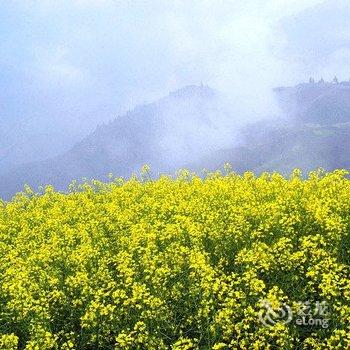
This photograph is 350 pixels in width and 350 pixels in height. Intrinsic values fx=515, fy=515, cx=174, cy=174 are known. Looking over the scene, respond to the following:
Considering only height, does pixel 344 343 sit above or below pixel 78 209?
below

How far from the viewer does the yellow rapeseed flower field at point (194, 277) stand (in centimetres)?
1050

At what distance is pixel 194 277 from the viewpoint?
12.0 meters

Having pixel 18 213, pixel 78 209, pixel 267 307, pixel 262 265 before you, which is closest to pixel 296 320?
pixel 267 307

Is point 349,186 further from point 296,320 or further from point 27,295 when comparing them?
point 27,295

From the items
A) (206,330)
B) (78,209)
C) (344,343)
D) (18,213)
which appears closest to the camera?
(344,343)

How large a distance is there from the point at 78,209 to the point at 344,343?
1323 centimetres

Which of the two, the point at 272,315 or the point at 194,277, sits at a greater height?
the point at 194,277

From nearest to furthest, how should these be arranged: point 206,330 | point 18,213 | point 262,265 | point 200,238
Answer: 1. point 206,330
2. point 262,265
3. point 200,238
4. point 18,213

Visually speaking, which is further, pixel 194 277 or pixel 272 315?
pixel 194 277

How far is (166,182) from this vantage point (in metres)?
24.9

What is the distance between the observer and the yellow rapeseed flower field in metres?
10.5

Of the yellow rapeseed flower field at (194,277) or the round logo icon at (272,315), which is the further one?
the yellow rapeseed flower field at (194,277)

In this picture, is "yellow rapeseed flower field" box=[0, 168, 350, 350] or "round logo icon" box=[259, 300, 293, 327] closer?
"round logo icon" box=[259, 300, 293, 327]

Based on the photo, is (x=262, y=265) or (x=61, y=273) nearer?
(x=262, y=265)
